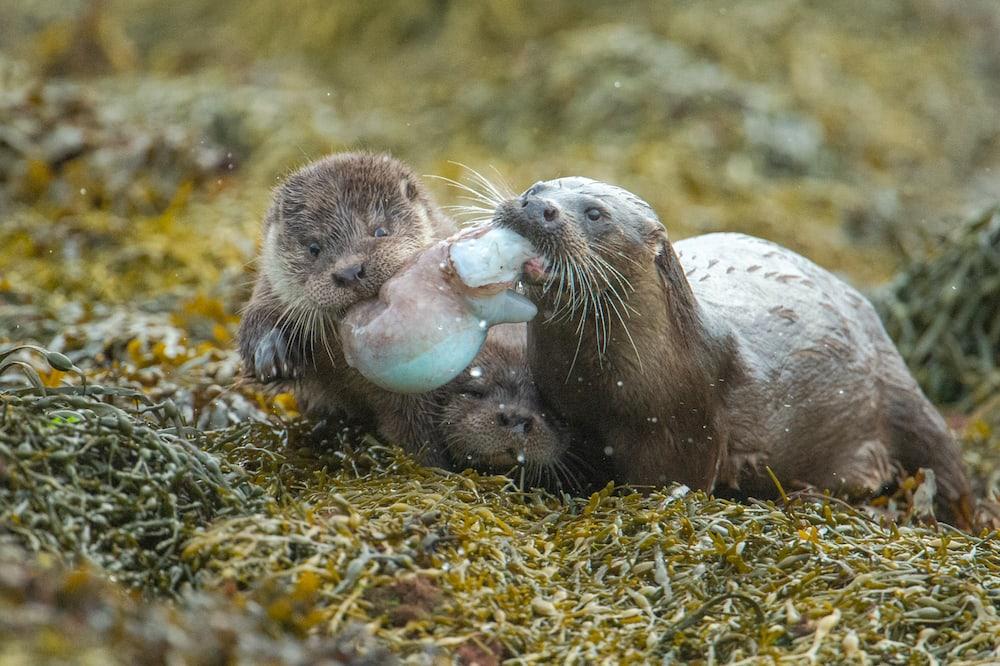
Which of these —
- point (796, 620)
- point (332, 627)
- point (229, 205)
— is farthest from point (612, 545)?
point (229, 205)

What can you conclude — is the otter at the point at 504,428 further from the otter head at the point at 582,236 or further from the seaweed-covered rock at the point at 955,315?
the seaweed-covered rock at the point at 955,315

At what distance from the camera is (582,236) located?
129 inches

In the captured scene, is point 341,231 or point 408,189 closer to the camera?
point 341,231

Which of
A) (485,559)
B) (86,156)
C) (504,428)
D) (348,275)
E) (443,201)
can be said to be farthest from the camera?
(443,201)

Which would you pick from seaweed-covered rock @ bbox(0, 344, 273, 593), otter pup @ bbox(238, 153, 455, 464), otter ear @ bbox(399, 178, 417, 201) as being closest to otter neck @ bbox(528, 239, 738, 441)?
otter pup @ bbox(238, 153, 455, 464)

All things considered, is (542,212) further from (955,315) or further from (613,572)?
(955,315)

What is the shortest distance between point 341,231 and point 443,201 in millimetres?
3684

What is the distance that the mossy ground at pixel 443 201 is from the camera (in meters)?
2.59

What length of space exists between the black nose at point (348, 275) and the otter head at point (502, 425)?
1.41 feet

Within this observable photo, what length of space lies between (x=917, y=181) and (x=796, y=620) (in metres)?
6.92

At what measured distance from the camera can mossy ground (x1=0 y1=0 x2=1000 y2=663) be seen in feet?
8.50

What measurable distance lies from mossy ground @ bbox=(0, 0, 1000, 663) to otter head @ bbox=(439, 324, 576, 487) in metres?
0.13

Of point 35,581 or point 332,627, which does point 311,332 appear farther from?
point 35,581

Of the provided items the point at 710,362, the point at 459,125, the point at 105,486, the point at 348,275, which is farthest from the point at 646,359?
the point at 459,125
